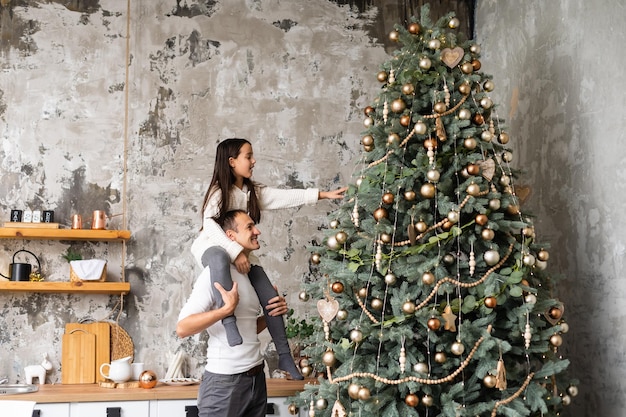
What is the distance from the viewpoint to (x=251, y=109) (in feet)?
16.9

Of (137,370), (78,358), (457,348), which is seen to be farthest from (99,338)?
(457,348)

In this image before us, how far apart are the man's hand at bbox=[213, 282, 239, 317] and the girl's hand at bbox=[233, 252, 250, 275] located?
269mm

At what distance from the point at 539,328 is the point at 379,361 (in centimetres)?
74

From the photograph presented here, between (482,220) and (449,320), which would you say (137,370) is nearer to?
(449,320)

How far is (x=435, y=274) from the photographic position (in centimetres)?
320

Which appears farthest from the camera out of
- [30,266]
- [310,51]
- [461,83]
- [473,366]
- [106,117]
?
[310,51]

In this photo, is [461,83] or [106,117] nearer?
[461,83]

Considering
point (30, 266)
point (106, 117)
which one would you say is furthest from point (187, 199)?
point (30, 266)

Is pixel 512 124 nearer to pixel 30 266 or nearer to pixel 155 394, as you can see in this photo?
pixel 155 394

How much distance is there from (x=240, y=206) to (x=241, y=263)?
1.61 ft

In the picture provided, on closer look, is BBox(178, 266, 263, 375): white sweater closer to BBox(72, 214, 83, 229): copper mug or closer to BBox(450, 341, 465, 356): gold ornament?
BBox(450, 341, 465, 356): gold ornament

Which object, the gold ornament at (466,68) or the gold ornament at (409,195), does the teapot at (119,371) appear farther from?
the gold ornament at (466,68)

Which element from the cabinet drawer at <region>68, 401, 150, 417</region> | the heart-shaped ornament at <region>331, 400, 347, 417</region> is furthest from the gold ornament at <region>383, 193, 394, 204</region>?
the cabinet drawer at <region>68, 401, 150, 417</region>

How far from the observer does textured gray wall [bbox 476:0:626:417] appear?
12.1 feet
